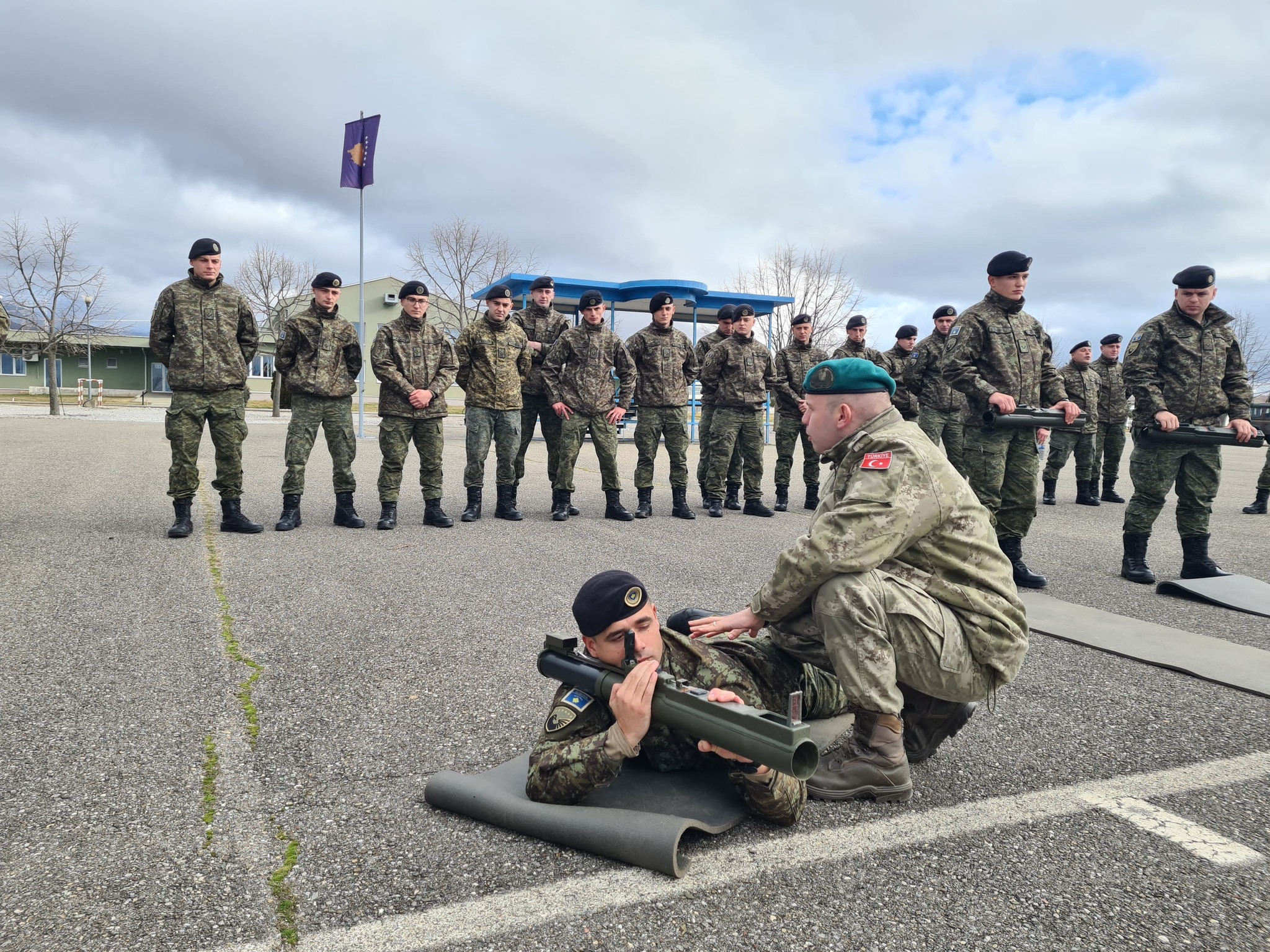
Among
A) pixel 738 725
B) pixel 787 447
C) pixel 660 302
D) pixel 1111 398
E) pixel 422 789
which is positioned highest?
pixel 660 302

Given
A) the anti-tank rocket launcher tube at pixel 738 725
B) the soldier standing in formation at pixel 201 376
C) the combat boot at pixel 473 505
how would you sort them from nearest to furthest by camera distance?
the anti-tank rocket launcher tube at pixel 738 725 < the soldier standing in formation at pixel 201 376 < the combat boot at pixel 473 505

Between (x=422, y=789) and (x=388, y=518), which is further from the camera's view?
(x=388, y=518)

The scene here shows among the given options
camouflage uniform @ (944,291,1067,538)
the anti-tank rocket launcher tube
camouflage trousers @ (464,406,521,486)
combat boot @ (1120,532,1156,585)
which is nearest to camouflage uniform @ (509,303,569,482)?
camouflage trousers @ (464,406,521,486)

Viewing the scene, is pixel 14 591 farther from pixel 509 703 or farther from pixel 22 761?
pixel 509 703

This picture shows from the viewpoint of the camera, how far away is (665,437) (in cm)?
862

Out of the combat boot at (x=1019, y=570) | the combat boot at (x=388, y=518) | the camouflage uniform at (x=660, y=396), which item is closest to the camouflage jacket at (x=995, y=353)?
the combat boot at (x=1019, y=570)

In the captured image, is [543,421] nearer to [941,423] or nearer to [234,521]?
[234,521]

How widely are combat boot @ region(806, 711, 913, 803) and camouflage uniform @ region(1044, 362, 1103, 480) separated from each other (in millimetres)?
9110

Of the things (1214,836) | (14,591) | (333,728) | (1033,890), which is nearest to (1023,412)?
(1214,836)

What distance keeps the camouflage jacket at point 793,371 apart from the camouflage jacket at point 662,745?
6858mm

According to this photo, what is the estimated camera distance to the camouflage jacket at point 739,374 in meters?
8.69

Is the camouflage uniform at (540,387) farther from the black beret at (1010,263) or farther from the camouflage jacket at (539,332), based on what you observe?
the black beret at (1010,263)

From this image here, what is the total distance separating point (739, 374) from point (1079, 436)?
16.3 feet

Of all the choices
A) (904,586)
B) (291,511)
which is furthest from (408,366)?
(904,586)
